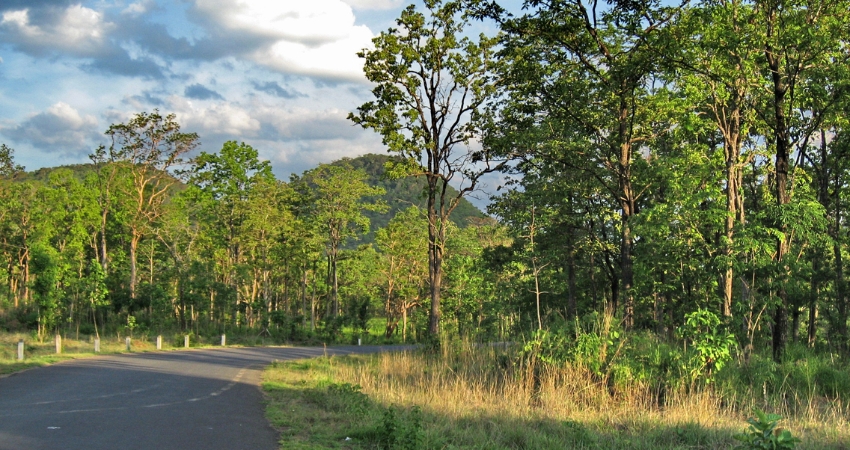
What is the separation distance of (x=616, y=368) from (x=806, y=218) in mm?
5327

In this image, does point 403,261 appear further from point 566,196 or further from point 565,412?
point 565,412

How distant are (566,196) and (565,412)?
1802 cm

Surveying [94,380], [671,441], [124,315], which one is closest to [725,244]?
[671,441]

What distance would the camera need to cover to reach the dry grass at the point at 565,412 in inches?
309

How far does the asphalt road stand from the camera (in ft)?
26.1

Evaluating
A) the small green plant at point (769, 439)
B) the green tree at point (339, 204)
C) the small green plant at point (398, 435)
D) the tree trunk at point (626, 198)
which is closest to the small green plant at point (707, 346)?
the small green plant at point (769, 439)

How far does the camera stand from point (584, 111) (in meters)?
18.2

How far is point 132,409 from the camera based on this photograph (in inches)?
408

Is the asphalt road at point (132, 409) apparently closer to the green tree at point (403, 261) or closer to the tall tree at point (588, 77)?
the tall tree at point (588, 77)

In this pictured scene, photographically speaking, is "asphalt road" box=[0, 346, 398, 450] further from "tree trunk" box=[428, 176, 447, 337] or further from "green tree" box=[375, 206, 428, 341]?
"green tree" box=[375, 206, 428, 341]

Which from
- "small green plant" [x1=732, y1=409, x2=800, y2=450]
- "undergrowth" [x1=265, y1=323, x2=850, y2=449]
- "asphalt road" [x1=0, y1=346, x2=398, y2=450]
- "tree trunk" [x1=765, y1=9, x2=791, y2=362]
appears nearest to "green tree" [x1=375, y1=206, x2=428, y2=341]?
"asphalt road" [x1=0, y1=346, x2=398, y2=450]

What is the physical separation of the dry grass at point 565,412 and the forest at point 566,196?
987 mm

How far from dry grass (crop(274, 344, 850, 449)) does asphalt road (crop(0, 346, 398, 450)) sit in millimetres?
2530

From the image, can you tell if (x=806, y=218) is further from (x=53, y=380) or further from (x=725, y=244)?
(x=53, y=380)
